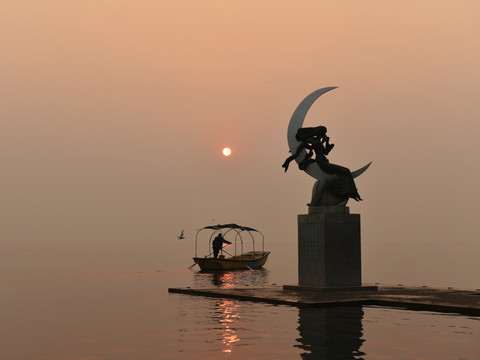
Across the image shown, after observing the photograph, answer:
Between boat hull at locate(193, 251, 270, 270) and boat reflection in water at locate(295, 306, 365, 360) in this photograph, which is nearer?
boat reflection in water at locate(295, 306, 365, 360)

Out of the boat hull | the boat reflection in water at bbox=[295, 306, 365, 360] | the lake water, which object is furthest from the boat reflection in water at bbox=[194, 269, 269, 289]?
the boat reflection in water at bbox=[295, 306, 365, 360]

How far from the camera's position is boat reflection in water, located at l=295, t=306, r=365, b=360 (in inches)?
633

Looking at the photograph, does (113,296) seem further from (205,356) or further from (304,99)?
(205,356)

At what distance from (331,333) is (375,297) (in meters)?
8.85

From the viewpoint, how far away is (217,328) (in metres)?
20.3

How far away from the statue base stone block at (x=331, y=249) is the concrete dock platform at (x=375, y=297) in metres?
0.50

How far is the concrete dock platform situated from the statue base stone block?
0.50 metres

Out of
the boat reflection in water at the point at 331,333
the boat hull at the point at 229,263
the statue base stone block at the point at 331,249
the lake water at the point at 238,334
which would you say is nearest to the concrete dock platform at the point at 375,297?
the statue base stone block at the point at 331,249

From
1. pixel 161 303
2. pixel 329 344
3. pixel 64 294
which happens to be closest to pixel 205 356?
pixel 329 344

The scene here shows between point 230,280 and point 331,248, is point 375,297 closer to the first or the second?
point 331,248

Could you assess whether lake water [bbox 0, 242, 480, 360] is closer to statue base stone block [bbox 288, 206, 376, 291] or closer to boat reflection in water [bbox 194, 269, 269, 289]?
statue base stone block [bbox 288, 206, 376, 291]

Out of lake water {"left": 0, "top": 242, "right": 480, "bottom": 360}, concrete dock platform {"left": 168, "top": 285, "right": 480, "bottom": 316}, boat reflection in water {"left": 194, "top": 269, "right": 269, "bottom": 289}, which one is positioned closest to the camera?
lake water {"left": 0, "top": 242, "right": 480, "bottom": 360}

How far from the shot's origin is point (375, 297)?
27266 millimetres

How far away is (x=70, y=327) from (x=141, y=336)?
4084 mm
